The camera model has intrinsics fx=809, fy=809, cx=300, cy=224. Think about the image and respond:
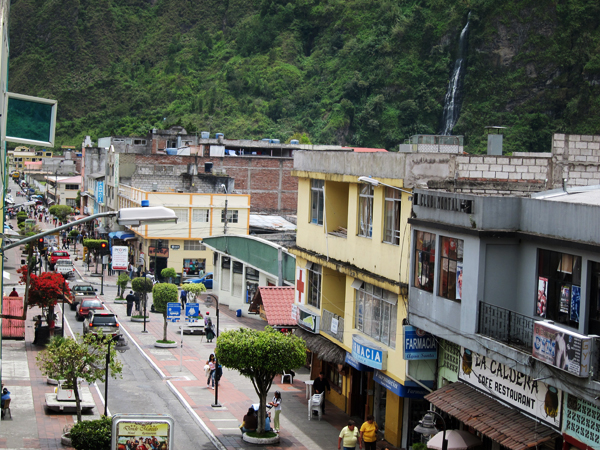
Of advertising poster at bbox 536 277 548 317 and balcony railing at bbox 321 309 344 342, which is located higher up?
advertising poster at bbox 536 277 548 317

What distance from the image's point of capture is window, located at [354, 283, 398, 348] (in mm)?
21719

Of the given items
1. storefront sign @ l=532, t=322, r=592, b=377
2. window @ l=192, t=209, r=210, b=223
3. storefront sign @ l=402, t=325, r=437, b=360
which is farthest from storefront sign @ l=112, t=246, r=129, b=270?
storefront sign @ l=532, t=322, r=592, b=377

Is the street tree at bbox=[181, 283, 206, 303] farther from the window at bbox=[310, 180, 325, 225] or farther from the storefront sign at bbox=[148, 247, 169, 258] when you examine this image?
the window at bbox=[310, 180, 325, 225]

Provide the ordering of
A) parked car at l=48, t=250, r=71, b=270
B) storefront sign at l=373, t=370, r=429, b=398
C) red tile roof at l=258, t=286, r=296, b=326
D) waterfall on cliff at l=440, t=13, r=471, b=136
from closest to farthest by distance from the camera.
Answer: storefront sign at l=373, t=370, r=429, b=398, red tile roof at l=258, t=286, r=296, b=326, parked car at l=48, t=250, r=71, b=270, waterfall on cliff at l=440, t=13, r=471, b=136

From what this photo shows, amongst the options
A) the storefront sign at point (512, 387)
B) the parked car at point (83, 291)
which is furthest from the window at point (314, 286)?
the parked car at point (83, 291)

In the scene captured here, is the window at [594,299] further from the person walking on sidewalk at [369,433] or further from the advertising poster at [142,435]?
the advertising poster at [142,435]

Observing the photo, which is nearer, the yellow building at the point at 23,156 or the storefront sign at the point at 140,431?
the storefront sign at the point at 140,431

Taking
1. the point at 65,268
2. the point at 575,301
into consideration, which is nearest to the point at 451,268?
the point at 575,301

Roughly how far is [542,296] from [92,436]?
10975 mm

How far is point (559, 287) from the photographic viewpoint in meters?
15.9

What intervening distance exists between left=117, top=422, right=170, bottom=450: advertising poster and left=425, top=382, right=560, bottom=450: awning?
6123mm

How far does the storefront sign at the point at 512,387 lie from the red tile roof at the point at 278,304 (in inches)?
462

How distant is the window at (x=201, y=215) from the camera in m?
60.6

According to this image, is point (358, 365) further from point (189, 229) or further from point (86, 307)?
point (189, 229)
